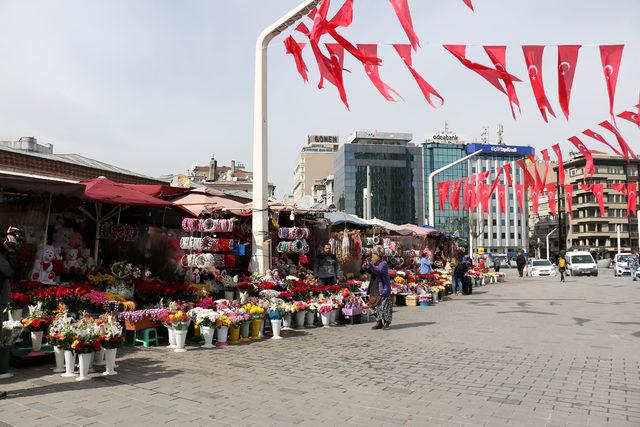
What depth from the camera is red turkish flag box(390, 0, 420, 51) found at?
980 centimetres

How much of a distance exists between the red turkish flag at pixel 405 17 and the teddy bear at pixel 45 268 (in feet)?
27.6

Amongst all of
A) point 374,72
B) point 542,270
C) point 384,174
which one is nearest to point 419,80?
point 374,72

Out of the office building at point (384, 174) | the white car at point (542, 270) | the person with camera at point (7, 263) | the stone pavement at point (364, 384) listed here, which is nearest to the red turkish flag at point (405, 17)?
the stone pavement at point (364, 384)

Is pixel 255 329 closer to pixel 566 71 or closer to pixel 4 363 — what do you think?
pixel 4 363

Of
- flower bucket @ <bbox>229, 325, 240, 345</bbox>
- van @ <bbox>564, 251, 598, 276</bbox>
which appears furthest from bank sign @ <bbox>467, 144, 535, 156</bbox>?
flower bucket @ <bbox>229, 325, 240, 345</bbox>

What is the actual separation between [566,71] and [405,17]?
164 inches

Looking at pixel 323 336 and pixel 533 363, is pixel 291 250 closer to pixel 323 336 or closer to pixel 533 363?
pixel 323 336

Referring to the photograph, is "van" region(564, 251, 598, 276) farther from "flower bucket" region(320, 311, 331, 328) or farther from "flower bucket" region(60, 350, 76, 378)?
"flower bucket" region(60, 350, 76, 378)

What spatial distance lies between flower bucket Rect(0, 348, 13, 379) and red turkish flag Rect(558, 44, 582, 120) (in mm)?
11632

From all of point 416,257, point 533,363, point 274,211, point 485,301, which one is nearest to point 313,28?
point 274,211

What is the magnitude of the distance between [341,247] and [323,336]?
7042 millimetres

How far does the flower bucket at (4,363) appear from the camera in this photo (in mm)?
6980

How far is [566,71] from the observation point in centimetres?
1127

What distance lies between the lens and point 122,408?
5676 millimetres
